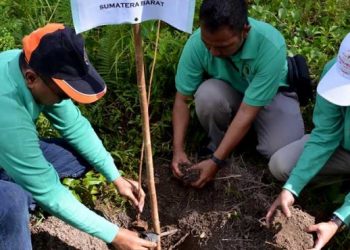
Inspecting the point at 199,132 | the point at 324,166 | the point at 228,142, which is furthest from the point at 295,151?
the point at 199,132

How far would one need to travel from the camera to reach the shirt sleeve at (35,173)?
6.86 ft

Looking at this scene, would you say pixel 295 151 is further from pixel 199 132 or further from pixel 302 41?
pixel 302 41

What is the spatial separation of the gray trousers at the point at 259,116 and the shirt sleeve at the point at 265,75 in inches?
8.8

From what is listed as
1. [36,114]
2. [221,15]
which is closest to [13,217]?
[36,114]

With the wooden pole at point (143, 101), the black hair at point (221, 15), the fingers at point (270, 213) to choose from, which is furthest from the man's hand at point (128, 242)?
the black hair at point (221, 15)

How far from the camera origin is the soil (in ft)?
8.60

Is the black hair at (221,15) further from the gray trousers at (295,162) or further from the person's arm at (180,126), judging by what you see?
the gray trousers at (295,162)

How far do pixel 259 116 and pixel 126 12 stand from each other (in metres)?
1.28

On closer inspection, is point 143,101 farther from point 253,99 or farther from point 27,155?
point 253,99

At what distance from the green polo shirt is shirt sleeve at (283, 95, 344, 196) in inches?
9.8

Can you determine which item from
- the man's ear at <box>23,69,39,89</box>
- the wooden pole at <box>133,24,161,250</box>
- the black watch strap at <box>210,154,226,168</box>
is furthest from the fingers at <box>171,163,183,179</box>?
the man's ear at <box>23,69,39,89</box>

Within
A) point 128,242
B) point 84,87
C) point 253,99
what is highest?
point 84,87

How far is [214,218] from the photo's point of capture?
272 cm

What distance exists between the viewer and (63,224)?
Answer: 2697mm
